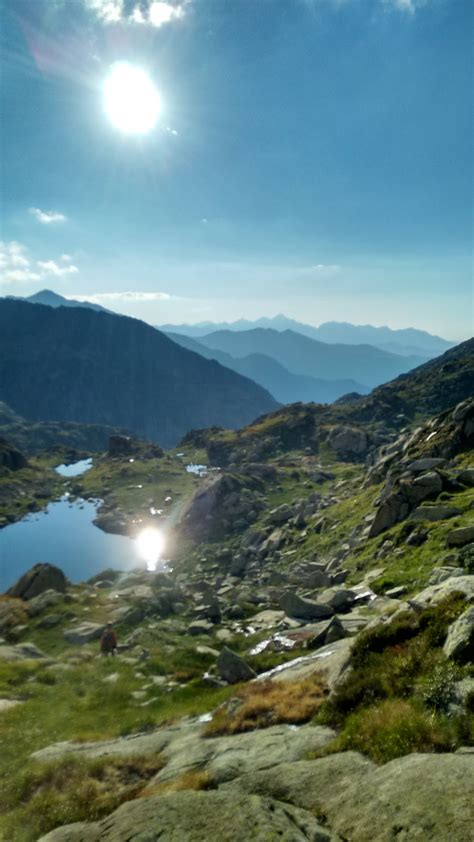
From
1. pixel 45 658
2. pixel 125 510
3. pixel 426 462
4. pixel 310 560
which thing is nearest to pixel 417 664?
pixel 45 658

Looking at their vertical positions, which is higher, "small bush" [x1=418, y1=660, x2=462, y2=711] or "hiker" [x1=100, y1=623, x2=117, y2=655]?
"small bush" [x1=418, y1=660, x2=462, y2=711]

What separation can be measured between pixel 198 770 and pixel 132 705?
13090 mm

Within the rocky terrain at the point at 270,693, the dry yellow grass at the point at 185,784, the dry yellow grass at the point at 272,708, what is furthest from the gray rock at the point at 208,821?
the dry yellow grass at the point at 272,708

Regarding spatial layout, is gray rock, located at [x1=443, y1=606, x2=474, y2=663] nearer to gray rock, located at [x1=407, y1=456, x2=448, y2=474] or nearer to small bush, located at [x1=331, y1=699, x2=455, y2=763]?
small bush, located at [x1=331, y1=699, x2=455, y2=763]

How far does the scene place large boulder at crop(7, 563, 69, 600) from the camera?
4788 cm

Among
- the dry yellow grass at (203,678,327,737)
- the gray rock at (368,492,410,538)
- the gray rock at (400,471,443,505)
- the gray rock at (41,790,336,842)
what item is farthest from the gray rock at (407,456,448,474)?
the gray rock at (41,790,336,842)

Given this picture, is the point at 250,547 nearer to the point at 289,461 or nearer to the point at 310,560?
the point at 310,560

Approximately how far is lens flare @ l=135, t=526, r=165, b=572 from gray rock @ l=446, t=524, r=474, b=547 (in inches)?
3363

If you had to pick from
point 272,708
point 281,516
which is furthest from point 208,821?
point 281,516

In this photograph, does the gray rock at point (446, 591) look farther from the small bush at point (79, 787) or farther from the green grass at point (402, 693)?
the small bush at point (79, 787)

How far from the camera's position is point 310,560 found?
62.3 m

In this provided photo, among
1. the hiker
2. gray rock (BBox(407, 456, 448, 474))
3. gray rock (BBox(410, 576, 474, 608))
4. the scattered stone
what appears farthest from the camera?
gray rock (BBox(407, 456, 448, 474))

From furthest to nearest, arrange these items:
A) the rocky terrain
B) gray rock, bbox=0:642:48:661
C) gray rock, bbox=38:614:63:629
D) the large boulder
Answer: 1. the large boulder
2. gray rock, bbox=38:614:63:629
3. gray rock, bbox=0:642:48:661
4. the rocky terrain

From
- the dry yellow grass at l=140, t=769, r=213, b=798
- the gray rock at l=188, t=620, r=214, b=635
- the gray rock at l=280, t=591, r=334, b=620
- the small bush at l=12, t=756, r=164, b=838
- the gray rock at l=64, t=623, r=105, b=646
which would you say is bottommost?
the gray rock at l=188, t=620, r=214, b=635
